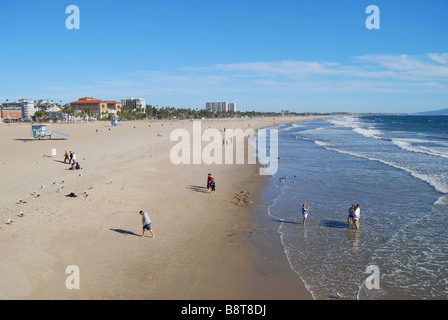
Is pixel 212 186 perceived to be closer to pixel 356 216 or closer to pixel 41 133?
pixel 356 216

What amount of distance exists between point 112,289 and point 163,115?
166 metres

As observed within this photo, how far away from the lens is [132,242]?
10.8m

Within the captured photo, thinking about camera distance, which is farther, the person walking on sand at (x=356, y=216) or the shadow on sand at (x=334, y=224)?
the shadow on sand at (x=334, y=224)

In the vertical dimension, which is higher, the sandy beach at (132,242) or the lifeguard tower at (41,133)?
the lifeguard tower at (41,133)

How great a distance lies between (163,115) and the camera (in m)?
169

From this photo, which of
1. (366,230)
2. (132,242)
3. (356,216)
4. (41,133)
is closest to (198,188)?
(132,242)

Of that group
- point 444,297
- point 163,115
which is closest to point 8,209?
point 444,297

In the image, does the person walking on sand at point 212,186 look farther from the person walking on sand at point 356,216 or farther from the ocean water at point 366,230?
the person walking on sand at point 356,216

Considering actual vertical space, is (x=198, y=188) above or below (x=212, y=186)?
below

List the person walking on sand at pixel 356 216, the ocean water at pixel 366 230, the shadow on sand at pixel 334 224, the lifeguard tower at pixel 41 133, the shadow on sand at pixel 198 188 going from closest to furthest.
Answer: the ocean water at pixel 366 230, the person walking on sand at pixel 356 216, the shadow on sand at pixel 334 224, the shadow on sand at pixel 198 188, the lifeguard tower at pixel 41 133

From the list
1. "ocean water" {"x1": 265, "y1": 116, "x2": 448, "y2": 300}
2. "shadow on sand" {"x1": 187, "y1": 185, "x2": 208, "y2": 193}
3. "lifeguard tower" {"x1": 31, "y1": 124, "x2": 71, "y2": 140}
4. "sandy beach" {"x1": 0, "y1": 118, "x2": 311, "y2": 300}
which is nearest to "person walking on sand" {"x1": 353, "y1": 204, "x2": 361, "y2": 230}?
"ocean water" {"x1": 265, "y1": 116, "x2": 448, "y2": 300}

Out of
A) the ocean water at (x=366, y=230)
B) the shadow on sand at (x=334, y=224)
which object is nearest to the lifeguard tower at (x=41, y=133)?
the ocean water at (x=366, y=230)

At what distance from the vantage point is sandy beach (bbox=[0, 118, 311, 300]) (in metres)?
8.30

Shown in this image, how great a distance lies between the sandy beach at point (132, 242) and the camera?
27.2 feet
